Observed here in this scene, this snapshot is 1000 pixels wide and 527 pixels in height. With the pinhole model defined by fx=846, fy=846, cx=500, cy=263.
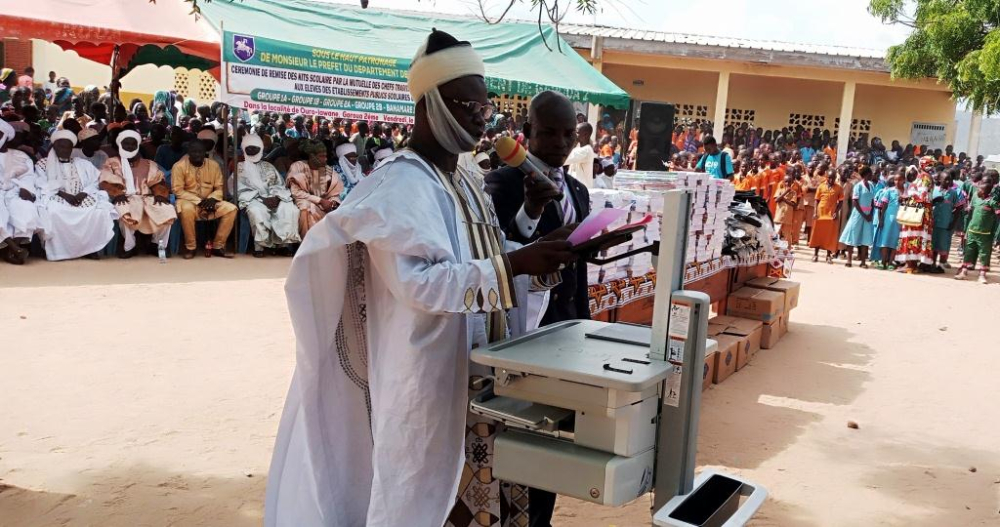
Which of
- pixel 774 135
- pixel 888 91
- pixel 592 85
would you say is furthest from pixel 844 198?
pixel 888 91

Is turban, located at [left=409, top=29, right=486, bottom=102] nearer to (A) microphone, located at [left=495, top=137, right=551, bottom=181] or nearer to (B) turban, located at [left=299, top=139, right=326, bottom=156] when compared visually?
(A) microphone, located at [left=495, top=137, right=551, bottom=181]

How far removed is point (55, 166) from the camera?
9.43 metres

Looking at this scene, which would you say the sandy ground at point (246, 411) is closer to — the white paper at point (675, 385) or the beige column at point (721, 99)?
the white paper at point (675, 385)

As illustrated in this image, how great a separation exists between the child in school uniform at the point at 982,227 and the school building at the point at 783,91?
9.28 metres

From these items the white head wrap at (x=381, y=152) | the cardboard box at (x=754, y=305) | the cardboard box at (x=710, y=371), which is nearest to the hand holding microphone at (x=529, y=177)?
the cardboard box at (x=710, y=371)

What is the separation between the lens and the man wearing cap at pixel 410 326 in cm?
206

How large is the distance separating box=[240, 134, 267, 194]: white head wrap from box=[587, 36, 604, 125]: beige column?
10.8 meters

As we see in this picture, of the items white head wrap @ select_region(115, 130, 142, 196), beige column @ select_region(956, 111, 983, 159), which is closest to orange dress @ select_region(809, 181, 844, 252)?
white head wrap @ select_region(115, 130, 142, 196)

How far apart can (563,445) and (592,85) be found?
41.7 ft

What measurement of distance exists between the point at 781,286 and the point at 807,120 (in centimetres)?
1728

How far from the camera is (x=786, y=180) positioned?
14.3 metres

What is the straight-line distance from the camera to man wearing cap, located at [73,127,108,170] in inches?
380

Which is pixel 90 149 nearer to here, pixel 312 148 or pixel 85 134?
pixel 85 134

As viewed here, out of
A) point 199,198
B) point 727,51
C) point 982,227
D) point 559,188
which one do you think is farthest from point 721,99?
point 559,188
